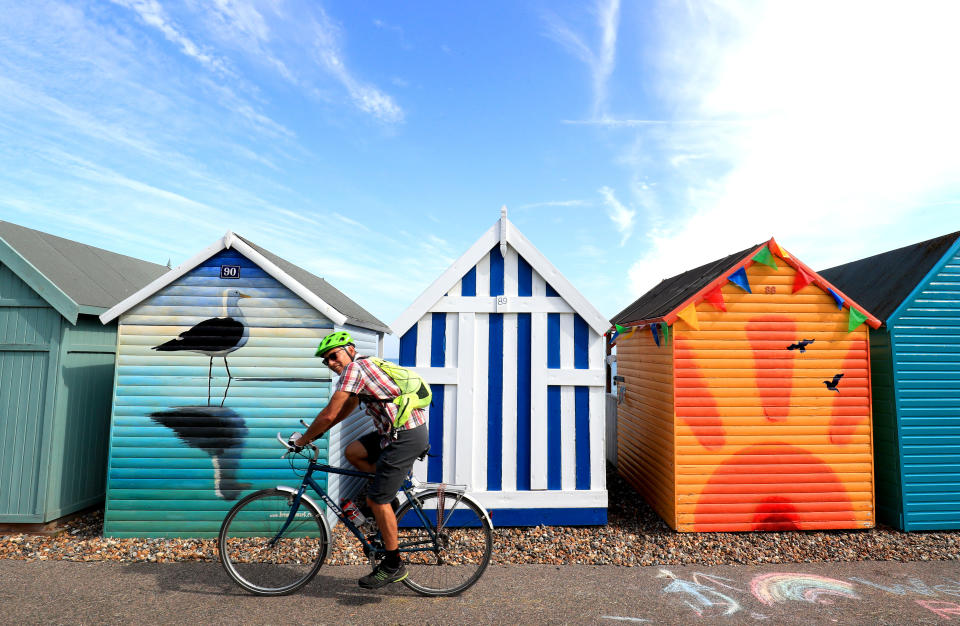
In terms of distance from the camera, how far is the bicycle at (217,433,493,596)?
4.76 meters

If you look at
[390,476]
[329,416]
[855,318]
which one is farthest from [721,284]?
[329,416]

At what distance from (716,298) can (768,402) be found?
1.50 m

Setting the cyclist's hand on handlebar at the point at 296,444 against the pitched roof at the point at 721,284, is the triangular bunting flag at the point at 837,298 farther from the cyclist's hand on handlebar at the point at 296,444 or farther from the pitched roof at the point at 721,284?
the cyclist's hand on handlebar at the point at 296,444

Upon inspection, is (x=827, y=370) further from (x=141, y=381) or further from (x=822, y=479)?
(x=141, y=381)

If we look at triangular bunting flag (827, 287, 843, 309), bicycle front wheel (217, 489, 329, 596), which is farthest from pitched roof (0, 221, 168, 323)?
triangular bunting flag (827, 287, 843, 309)

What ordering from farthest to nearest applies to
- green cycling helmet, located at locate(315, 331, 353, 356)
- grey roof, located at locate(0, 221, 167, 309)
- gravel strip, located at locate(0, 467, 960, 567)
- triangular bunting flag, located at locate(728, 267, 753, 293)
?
triangular bunting flag, located at locate(728, 267, 753, 293) → grey roof, located at locate(0, 221, 167, 309) → gravel strip, located at locate(0, 467, 960, 567) → green cycling helmet, located at locate(315, 331, 353, 356)

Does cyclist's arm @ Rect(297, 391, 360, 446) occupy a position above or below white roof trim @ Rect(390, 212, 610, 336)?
below

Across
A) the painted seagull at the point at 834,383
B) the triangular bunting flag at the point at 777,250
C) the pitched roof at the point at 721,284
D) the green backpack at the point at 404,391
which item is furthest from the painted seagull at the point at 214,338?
the painted seagull at the point at 834,383

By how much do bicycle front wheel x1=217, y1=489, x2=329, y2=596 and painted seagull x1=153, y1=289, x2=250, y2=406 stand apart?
1906 mm

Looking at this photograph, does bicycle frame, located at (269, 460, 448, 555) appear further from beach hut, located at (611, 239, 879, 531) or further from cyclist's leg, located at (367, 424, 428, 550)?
beach hut, located at (611, 239, 879, 531)

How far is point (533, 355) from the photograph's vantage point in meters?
6.55

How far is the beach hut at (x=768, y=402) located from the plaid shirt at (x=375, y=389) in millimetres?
3739

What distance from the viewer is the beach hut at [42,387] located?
614 cm

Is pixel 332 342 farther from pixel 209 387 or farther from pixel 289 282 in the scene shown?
pixel 209 387
